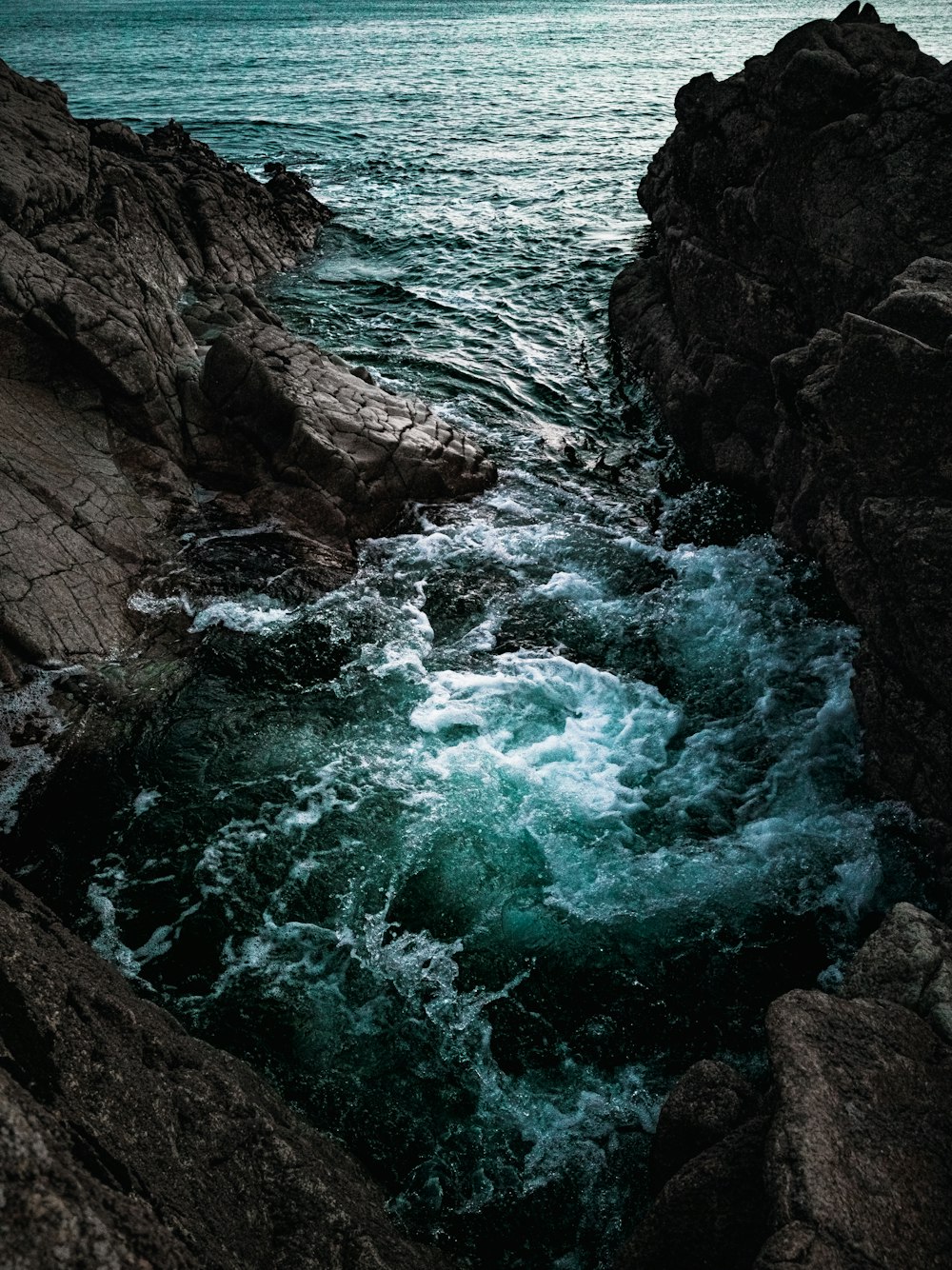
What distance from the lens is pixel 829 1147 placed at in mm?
4477

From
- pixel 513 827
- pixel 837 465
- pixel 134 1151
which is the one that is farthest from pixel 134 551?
pixel 837 465

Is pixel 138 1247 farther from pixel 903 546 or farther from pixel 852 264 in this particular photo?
pixel 852 264

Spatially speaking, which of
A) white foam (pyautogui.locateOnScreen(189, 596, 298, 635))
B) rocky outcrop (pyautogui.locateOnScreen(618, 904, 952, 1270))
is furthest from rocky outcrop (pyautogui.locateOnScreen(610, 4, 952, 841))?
white foam (pyautogui.locateOnScreen(189, 596, 298, 635))

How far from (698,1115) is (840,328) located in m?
8.54

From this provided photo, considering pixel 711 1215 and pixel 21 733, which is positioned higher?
pixel 711 1215

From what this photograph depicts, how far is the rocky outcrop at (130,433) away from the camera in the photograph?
1041 cm

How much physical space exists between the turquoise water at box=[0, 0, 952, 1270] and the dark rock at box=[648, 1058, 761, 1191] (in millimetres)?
733

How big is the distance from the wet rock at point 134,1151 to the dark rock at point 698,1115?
1595 mm

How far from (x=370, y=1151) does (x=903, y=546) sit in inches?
276

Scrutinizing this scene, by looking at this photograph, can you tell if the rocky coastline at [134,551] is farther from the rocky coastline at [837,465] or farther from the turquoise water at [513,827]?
the rocky coastline at [837,465]

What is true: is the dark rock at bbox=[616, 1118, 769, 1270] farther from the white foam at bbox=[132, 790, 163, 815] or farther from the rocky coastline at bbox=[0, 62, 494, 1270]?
the white foam at bbox=[132, 790, 163, 815]

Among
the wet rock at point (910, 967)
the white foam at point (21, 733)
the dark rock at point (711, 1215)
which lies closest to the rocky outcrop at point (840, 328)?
the wet rock at point (910, 967)

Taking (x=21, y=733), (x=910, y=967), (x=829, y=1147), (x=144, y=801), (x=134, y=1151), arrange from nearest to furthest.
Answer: (x=134, y=1151), (x=829, y=1147), (x=910, y=967), (x=144, y=801), (x=21, y=733)

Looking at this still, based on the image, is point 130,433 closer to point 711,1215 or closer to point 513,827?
point 513,827
